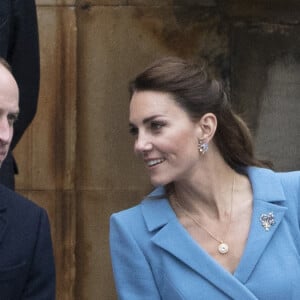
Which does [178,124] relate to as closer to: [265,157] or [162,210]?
[162,210]

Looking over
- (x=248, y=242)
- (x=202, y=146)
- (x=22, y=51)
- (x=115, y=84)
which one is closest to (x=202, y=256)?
(x=248, y=242)

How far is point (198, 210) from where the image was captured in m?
4.76

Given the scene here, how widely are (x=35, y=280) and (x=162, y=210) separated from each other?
0.53 meters

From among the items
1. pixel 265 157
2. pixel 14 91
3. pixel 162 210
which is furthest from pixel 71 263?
pixel 14 91

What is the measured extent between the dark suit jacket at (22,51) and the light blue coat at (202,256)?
34.7 inches

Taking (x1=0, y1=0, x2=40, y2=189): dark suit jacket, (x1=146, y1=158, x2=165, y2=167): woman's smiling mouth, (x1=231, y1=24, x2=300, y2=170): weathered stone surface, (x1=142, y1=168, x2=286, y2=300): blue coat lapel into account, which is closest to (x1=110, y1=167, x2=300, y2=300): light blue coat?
(x1=142, y1=168, x2=286, y2=300): blue coat lapel

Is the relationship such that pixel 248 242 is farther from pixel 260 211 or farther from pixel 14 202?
pixel 14 202

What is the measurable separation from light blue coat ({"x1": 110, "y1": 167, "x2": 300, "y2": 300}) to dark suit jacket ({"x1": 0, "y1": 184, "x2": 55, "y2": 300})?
277mm

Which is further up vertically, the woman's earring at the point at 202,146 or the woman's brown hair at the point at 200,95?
the woman's brown hair at the point at 200,95

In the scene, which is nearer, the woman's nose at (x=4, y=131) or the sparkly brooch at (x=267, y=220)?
the woman's nose at (x=4, y=131)

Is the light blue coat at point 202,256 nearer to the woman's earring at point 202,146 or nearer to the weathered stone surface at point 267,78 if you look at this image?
the woman's earring at point 202,146

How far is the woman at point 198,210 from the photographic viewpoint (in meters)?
4.61

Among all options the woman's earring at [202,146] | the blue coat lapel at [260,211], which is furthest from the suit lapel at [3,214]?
the blue coat lapel at [260,211]

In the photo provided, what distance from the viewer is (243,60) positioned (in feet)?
22.8
